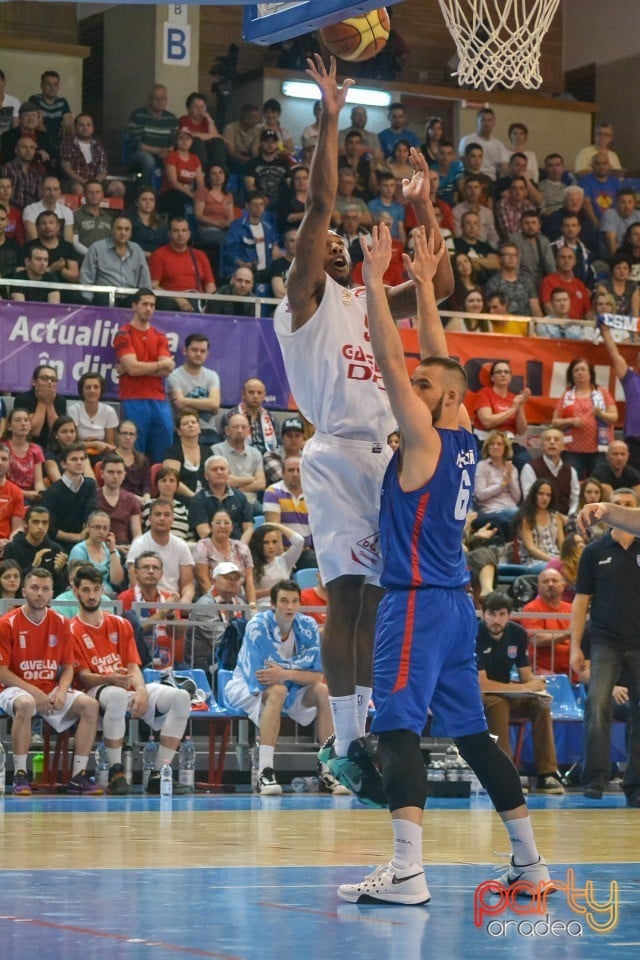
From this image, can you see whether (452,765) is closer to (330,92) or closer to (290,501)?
(290,501)

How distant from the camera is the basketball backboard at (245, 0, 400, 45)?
766 centimetres

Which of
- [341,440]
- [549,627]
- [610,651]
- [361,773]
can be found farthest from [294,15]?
[549,627]

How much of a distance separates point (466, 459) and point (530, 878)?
5.70 ft

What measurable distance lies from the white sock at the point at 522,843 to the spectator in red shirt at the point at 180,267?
13.0 m

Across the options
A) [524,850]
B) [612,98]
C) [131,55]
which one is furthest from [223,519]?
[612,98]

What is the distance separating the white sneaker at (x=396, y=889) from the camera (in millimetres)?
6023

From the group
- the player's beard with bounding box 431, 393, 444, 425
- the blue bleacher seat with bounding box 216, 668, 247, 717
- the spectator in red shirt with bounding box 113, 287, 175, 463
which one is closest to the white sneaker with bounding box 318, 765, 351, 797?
the blue bleacher seat with bounding box 216, 668, 247, 717

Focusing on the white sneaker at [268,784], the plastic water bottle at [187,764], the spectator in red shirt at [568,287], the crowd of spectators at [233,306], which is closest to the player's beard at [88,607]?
the crowd of spectators at [233,306]

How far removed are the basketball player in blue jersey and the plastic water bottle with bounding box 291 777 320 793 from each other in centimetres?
683

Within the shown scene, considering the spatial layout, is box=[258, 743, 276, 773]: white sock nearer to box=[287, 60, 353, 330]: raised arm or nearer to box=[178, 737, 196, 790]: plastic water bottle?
box=[178, 737, 196, 790]: plastic water bottle

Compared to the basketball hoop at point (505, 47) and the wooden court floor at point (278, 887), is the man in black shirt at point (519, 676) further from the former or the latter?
the basketball hoop at point (505, 47)

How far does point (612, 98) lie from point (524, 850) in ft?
76.9

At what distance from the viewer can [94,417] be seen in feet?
55.4

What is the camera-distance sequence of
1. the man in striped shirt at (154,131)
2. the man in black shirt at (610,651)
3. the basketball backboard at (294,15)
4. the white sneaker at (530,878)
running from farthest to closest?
1. the man in striped shirt at (154,131)
2. the man in black shirt at (610,651)
3. the basketball backboard at (294,15)
4. the white sneaker at (530,878)
